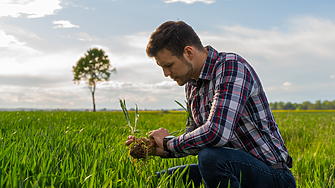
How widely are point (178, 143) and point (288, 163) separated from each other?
3.35 feet

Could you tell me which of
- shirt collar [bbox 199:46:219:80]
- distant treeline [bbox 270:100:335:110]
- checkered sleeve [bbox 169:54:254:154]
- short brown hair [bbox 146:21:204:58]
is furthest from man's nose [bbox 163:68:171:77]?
distant treeline [bbox 270:100:335:110]

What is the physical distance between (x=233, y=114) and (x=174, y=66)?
2.23 ft

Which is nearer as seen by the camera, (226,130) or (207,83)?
(226,130)

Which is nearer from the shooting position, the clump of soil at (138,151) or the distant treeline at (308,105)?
the clump of soil at (138,151)

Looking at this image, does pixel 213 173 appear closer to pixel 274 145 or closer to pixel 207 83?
pixel 274 145

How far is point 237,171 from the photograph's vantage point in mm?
1865

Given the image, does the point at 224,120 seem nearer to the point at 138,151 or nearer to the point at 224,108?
the point at 224,108

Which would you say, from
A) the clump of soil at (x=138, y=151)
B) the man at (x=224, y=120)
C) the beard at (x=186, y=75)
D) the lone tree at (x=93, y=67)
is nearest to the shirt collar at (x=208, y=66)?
the man at (x=224, y=120)

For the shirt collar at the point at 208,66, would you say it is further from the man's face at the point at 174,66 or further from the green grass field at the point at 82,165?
the green grass field at the point at 82,165

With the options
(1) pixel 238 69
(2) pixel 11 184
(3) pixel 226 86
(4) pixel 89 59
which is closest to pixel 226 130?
(3) pixel 226 86

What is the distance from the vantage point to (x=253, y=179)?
1.88 metres

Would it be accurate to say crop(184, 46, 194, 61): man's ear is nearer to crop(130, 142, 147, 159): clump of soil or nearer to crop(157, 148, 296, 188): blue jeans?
crop(157, 148, 296, 188): blue jeans

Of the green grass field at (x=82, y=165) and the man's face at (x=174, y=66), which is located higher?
the man's face at (x=174, y=66)

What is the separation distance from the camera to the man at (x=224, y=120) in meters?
1.75
